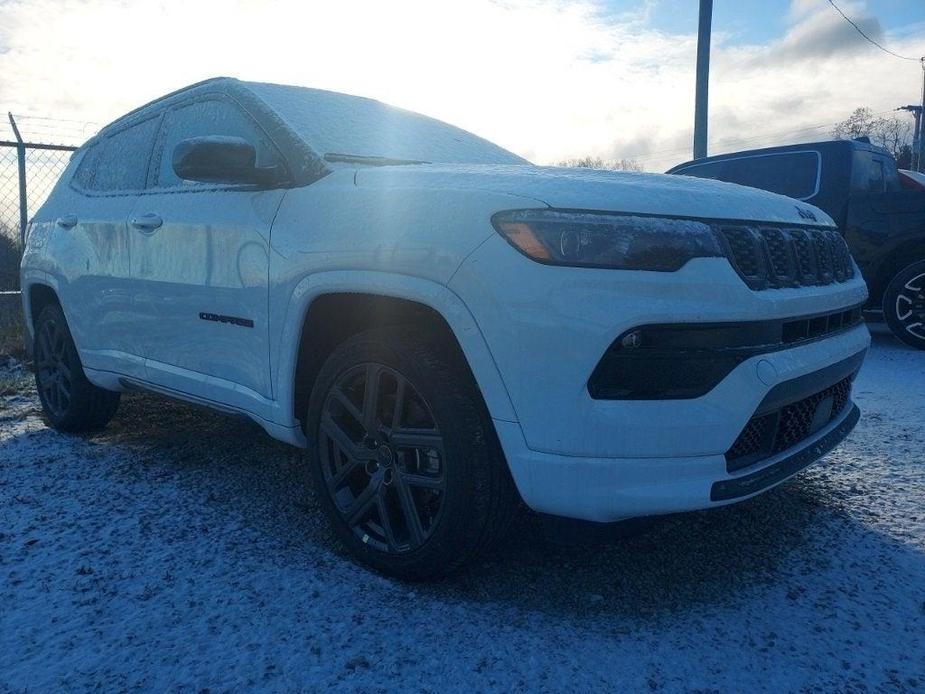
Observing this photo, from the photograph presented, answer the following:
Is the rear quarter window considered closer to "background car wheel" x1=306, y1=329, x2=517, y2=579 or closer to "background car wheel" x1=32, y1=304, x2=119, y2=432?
"background car wheel" x1=306, y1=329, x2=517, y2=579

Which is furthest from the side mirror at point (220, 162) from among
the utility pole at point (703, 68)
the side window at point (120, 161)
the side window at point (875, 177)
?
the utility pole at point (703, 68)

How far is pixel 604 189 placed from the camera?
2166 mm

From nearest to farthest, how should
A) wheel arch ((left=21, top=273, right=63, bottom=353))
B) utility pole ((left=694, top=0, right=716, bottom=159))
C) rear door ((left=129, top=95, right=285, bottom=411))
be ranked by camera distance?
rear door ((left=129, top=95, right=285, bottom=411)) → wheel arch ((left=21, top=273, right=63, bottom=353)) → utility pole ((left=694, top=0, right=716, bottom=159))

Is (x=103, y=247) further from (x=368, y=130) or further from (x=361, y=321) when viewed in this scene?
(x=361, y=321)

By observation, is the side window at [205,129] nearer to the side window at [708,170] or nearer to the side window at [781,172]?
the side window at [781,172]

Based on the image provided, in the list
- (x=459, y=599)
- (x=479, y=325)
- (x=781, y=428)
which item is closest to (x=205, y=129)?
(x=479, y=325)

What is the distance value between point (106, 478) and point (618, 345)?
8.55 ft

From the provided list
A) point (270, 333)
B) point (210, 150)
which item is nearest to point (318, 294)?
point (270, 333)

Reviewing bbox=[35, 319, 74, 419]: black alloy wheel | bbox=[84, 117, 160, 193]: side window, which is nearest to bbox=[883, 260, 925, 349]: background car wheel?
bbox=[84, 117, 160, 193]: side window

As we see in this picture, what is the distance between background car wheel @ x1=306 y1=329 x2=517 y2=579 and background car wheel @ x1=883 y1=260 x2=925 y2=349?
18.4ft

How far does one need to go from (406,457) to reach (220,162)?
A: 1.23m

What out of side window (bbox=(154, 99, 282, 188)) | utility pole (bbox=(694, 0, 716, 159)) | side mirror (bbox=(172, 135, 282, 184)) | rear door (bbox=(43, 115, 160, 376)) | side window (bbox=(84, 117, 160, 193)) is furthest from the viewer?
utility pole (bbox=(694, 0, 716, 159))

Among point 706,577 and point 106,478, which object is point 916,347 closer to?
point 706,577

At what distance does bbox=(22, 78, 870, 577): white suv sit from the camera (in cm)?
199
